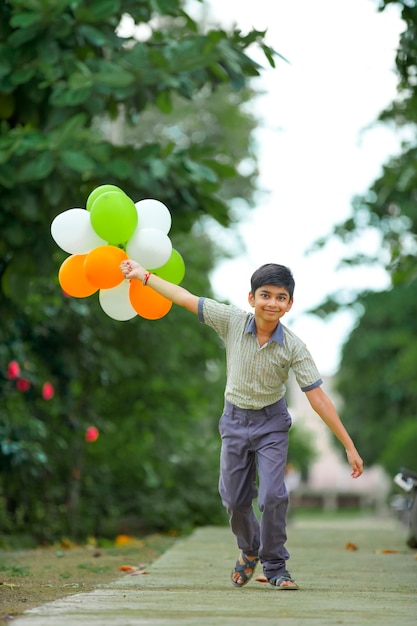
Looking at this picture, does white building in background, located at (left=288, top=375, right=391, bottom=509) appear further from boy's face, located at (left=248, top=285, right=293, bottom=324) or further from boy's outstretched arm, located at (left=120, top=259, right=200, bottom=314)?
boy's face, located at (left=248, top=285, right=293, bottom=324)

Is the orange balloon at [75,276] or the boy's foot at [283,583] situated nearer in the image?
the boy's foot at [283,583]

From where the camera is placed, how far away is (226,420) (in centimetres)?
577

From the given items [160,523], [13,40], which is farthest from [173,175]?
[160,523]

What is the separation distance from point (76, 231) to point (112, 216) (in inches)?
12.0

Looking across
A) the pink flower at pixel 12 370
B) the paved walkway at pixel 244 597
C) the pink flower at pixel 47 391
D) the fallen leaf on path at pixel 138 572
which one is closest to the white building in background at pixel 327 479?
the pink flower at pixel 47 391

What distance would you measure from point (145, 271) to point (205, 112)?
23475 mm

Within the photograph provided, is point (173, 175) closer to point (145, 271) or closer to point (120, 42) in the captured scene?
point (120, 42)

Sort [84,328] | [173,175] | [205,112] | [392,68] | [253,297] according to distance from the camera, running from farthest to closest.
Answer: [205,112], [84,328], [392,68], [173,175], [253,297]

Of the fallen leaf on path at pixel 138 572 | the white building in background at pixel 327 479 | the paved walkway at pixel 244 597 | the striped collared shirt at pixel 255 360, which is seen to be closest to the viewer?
the paved walkway at pixel 244 597

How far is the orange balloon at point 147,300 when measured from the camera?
608cm

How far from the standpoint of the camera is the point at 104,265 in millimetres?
5781

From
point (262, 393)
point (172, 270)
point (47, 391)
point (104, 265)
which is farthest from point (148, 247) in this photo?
point (47, 391)

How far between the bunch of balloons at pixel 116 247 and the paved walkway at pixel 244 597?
1.53m

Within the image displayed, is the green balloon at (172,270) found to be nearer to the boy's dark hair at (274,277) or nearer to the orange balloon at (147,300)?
the orange balloon at (147,300)
